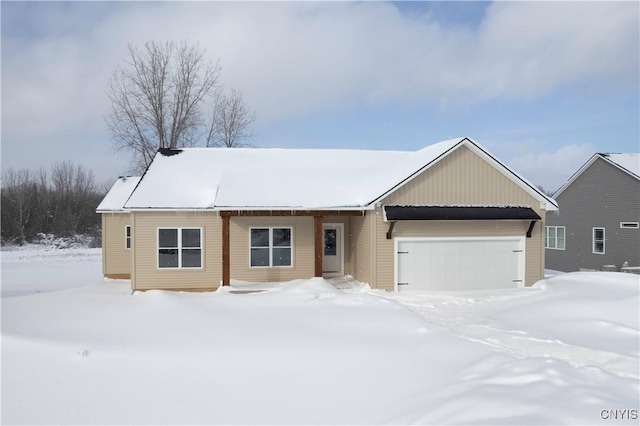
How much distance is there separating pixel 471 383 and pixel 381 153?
12.7 meters

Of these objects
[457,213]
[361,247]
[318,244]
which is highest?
[457,213]

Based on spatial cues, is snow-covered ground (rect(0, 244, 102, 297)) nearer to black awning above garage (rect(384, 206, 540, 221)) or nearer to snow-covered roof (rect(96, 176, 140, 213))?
snow-covered roof (rect(96, 176, 140, 213))

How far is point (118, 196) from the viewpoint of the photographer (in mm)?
17703

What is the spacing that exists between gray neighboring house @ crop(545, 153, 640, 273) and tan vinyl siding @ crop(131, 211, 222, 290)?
1705cm

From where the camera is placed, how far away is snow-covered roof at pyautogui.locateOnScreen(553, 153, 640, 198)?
1889 centimetres

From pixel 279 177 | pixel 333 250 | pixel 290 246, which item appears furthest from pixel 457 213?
pixel 279 177

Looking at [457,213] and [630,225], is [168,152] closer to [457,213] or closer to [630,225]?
[457,213]

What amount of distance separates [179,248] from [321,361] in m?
8.26

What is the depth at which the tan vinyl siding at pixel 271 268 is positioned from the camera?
14.0 metres

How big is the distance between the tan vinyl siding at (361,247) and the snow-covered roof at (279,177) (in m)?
0.88

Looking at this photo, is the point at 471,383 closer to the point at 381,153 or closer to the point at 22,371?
the point at 22,371
